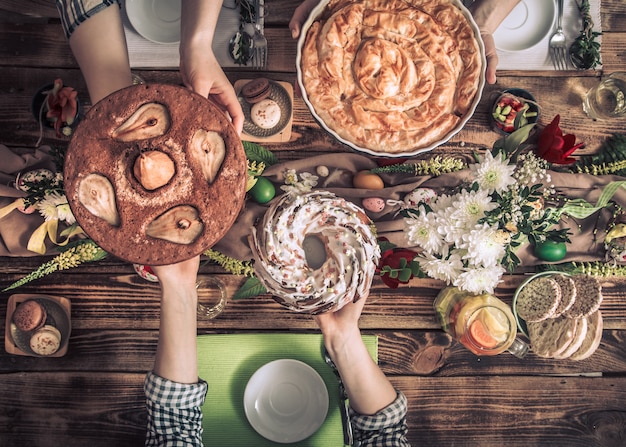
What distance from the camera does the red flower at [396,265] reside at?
1146 mm

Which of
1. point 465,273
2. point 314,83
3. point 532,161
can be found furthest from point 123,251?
point 532,161

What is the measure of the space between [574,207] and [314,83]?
76 cm

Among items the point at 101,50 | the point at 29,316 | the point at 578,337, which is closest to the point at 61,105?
the point at 101,50

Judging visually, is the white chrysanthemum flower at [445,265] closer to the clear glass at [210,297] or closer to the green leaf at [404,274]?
the green leaf at [404,274]

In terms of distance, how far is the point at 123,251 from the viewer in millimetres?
834

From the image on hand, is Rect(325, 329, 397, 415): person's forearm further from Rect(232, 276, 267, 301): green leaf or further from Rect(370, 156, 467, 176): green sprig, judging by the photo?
Rect(370, 156, 467, 176): green sprig

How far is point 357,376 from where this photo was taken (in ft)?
3.87

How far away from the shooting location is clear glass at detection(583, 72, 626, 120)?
1.36 metres

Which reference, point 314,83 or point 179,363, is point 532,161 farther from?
point 179,363

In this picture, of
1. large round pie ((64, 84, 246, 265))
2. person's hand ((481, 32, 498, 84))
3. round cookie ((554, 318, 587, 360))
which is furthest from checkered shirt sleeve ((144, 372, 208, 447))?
person's hand ((481, 32, 498, 84))

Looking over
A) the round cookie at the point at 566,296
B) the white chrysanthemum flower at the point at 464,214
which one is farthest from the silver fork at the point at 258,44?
the round cookie at the point at 566,296

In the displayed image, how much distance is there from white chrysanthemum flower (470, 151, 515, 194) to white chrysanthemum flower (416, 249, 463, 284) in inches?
6.9

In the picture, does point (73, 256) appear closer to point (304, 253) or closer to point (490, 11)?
point (304, 253)

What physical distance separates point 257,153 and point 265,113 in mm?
114
